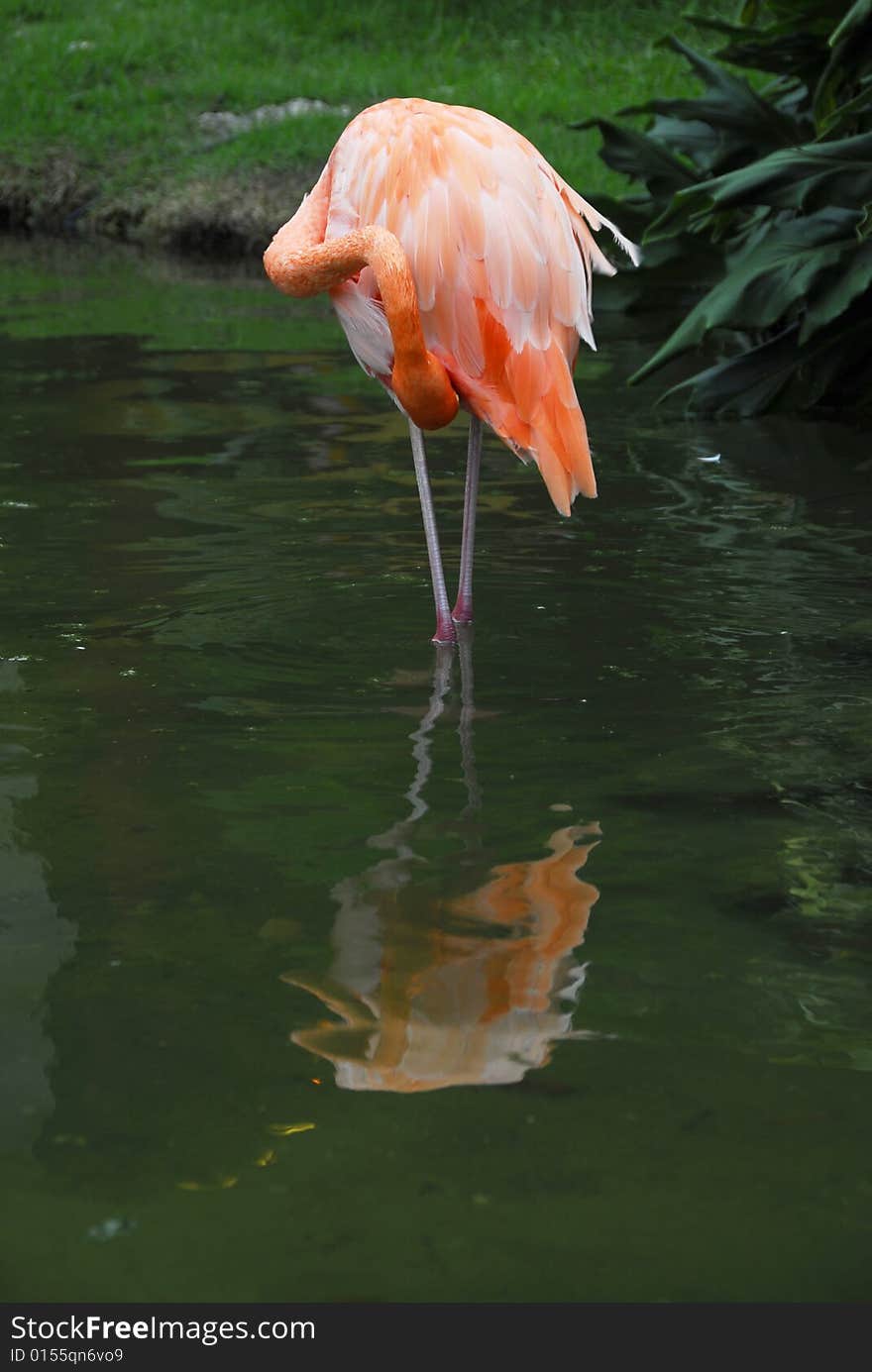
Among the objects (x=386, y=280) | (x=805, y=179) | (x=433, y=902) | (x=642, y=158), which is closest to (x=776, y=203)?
(x=805, y=179)

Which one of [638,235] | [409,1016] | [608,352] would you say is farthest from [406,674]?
[608,352]

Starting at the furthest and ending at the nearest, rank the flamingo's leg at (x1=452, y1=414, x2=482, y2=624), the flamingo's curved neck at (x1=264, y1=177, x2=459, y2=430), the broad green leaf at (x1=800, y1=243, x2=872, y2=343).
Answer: the broad green leaf at (x1=800, y1=243, x2=872, y2=343)
the flamingo's leg at (x1=452, y1=414, x2=482, y2=624)
the flamingo's curved neck at (x1=264, y1=177, x2=459, y2=430)

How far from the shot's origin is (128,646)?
4.44 meters

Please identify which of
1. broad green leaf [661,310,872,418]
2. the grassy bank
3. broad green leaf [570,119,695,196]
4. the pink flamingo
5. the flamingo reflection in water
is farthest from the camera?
the grassy bank

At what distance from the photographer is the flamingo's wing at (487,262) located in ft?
13.6

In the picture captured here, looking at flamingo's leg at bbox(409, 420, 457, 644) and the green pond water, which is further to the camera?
flamingo's leg at bbox(409, 420, 457, 644)

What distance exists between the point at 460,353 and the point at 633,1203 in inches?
101

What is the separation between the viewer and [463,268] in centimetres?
416

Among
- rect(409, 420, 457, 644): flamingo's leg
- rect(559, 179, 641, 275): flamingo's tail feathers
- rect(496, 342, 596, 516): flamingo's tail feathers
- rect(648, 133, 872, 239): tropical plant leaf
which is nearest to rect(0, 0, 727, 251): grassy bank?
rect(648, 133, 872, 239): tropical plant leaf

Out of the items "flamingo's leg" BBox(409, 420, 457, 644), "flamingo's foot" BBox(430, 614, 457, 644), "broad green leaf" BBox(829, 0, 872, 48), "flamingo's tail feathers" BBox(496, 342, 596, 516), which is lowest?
"flamingo's foot" BBox(430, 614, 457, 644)

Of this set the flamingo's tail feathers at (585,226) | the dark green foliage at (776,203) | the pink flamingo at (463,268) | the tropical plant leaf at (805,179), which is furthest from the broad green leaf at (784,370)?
the pink flamingo at (463,268)

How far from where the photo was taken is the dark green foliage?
20.5 feet

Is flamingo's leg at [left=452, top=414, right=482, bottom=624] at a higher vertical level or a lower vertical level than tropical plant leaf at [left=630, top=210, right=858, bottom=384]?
lower

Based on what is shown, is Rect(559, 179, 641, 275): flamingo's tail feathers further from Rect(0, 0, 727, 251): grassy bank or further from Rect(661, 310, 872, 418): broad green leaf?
Rect(0, 0, 727, 251): grassy bank
